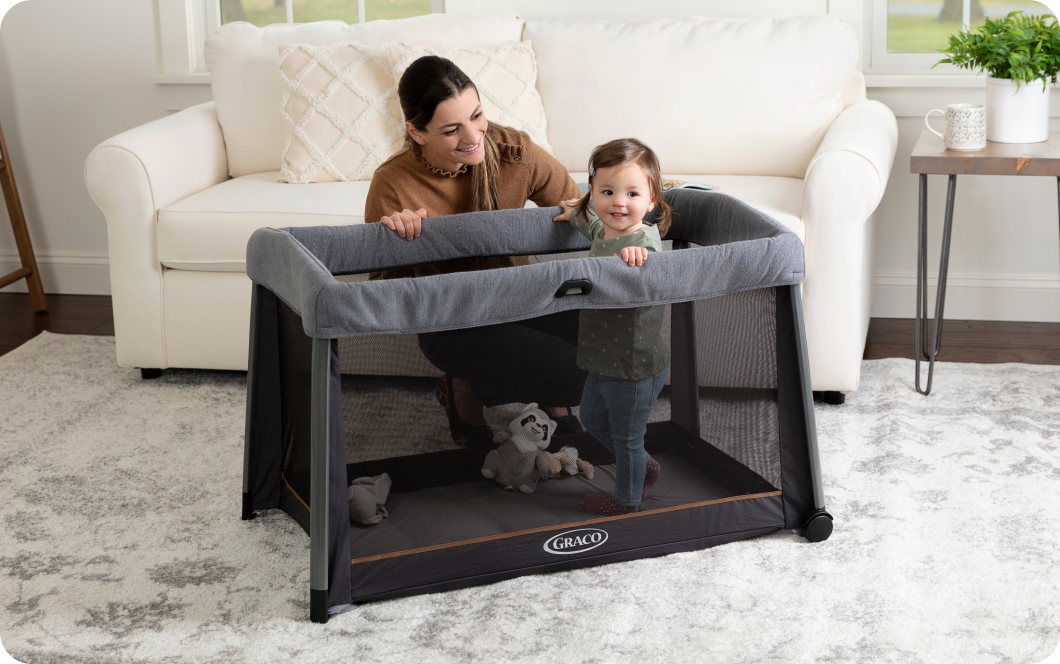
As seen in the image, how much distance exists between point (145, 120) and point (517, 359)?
216 centimetres

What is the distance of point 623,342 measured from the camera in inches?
53.6

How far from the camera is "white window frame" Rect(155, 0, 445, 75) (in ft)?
9.51

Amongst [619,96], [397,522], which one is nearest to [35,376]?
[397,522]

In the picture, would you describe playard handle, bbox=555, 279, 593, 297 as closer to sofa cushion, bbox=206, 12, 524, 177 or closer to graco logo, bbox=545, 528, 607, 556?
graco logo, bbox=545, 528, 607, 556

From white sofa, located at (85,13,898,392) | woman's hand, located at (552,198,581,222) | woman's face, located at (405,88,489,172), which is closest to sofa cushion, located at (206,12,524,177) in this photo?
white sofa, located at (85,13,898,392)

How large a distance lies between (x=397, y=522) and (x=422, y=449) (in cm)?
11

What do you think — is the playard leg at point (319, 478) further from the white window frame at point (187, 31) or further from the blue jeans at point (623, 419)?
the white window frame at point (187, 31)

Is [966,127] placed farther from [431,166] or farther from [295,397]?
[295,397]

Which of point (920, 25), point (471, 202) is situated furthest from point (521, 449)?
point (920, 25)

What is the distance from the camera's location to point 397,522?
4.43ft

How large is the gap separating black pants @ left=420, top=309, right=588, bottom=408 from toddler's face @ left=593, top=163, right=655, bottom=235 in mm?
240

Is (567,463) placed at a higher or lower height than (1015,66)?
lower

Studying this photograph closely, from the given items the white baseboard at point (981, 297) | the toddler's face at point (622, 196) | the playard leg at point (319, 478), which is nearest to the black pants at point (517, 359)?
the playard leg at point (319, 478)

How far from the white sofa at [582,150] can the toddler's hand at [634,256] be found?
0.75 metres
